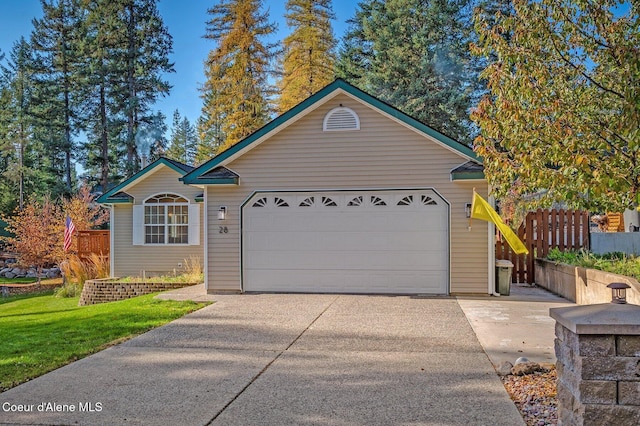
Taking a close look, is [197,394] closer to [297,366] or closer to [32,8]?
[297,366]

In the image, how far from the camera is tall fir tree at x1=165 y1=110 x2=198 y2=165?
59406mm

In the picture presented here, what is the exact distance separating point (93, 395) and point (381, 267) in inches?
288

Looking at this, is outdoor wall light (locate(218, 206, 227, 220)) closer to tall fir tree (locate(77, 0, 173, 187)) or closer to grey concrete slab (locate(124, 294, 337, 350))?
grey concrete slab (locate(124, 294, 337, 350))

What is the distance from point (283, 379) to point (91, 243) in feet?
47.8

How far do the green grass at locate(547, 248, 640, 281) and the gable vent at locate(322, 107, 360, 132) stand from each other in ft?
18.0

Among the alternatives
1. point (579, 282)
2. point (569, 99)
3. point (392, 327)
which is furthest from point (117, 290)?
point (569, 99)

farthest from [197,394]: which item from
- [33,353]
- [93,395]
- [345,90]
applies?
[345,90]

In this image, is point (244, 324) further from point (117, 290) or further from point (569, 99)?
point (117, 290)

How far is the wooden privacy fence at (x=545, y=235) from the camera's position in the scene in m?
13.2

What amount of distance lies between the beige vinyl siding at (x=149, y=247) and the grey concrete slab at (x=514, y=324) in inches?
364

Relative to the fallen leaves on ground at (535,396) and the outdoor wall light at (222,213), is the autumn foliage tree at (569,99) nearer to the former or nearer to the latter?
the fallen leaves on ground at (535,396)

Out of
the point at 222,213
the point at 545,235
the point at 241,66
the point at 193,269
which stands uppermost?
the point at 241,66

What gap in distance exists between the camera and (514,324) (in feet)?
26.1

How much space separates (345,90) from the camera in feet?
37.2
